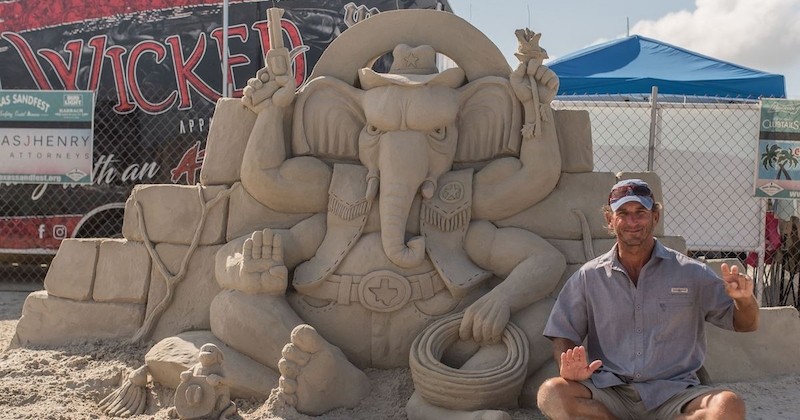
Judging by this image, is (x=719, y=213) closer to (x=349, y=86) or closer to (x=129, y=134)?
(x=349, y=86)

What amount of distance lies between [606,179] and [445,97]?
3.02 ft

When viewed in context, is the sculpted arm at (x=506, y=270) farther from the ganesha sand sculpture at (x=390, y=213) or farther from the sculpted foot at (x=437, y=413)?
the sculpted foot at (x=437, y=413)

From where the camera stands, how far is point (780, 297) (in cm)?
576

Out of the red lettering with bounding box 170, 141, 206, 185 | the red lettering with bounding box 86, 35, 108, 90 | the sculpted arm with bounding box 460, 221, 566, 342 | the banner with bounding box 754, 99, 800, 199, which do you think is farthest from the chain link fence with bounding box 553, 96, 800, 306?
the red lettering with bounding box 86, 35, 108, 90

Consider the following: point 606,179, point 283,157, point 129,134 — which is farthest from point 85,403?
point 129,134

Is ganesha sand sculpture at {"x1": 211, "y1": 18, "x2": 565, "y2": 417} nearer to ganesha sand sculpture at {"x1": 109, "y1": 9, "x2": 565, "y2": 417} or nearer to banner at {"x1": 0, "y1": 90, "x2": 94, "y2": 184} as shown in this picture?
ganesha sand sculpture at {"x1": 109, "y1": 9, "x2": 565, "y2": 417}

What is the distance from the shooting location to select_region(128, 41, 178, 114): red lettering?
613cm

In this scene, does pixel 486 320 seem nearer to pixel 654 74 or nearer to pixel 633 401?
pixel 633 401

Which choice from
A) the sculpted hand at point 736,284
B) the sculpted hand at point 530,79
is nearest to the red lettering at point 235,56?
the sculpted hand at point 530,79

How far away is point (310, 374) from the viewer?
9.79ft

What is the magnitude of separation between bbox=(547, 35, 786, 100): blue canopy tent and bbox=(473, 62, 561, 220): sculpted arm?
4191 millimetres

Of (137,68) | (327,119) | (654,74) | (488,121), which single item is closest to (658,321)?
(488,121)

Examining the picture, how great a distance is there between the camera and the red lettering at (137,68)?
20.1ft

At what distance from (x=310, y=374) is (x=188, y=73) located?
12.7 ft
